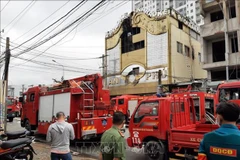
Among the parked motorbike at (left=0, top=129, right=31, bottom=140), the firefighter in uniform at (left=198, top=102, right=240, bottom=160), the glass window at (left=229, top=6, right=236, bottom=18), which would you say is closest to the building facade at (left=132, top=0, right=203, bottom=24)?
the glass window at (left=229, top=6, right=236, bottom=18)

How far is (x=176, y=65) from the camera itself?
28719 mm

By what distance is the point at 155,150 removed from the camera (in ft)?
23.1

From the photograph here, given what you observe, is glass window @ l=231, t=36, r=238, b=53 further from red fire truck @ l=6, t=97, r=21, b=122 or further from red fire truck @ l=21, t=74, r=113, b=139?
red fire truck @ l=6, t=97, r=21, b=122

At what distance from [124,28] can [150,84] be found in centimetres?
944

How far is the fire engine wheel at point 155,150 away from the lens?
6.92 m

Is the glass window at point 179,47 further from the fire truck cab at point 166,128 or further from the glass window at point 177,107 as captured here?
the glass window at point 177,107

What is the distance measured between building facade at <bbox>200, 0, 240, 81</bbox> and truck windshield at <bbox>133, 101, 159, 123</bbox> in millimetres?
17074

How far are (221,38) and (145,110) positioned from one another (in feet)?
66.5

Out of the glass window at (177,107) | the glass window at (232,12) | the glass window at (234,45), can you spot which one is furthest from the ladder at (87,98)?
the glass window at (232,12)

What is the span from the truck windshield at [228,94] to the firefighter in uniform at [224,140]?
670 centimetres

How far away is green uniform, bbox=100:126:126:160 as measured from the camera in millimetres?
3174

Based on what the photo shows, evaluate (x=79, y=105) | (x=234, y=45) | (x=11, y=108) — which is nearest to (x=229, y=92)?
(x=79, y=105)

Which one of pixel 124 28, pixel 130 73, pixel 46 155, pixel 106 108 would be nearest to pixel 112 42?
pixel 124 28

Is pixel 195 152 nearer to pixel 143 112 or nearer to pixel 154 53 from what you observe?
pixel 143 112
